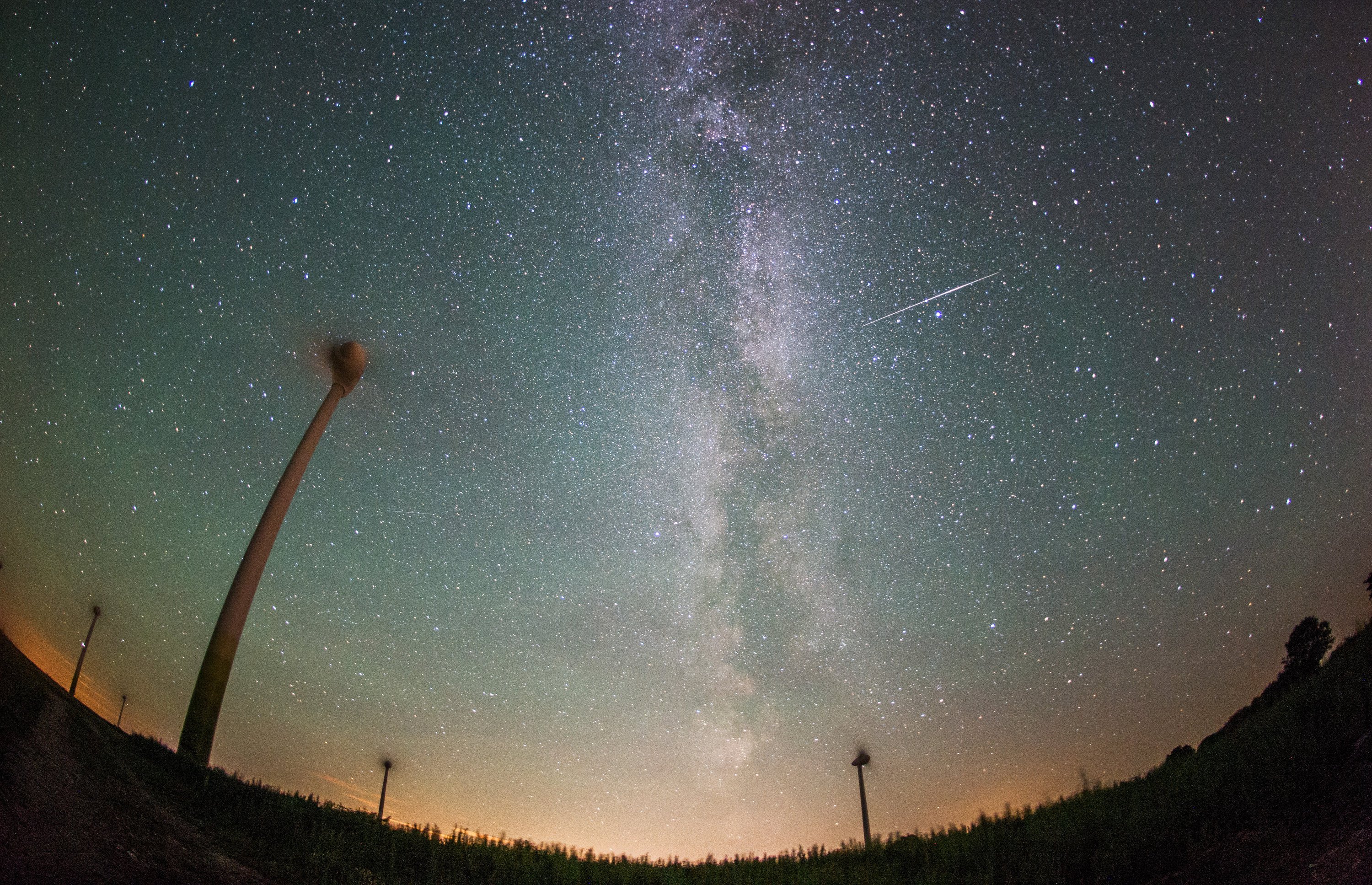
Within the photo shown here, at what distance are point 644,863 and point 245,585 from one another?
18.6 meters

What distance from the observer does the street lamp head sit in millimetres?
27719

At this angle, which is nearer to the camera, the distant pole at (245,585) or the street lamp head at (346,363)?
the distant pole at (245,585)

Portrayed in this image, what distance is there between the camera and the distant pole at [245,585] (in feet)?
58.9

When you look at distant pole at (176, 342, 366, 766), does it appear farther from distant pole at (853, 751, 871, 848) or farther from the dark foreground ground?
distant pole at (853, 751, 871, 848)

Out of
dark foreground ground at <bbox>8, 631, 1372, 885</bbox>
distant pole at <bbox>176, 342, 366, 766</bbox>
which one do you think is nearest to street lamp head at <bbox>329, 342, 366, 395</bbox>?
distant pole at <bbox>176, 342, 366, 766</bbox>

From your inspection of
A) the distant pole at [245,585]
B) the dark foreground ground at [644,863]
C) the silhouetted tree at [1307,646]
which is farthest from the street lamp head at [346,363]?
the silhouetted tree at [1307,646]

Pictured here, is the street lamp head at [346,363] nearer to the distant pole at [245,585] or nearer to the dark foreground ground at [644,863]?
the distant pole at [245,585]

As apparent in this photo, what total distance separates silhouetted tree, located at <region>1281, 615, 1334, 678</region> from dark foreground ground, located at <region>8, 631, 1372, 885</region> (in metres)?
16.3

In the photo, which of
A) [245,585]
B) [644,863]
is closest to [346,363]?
[245,585]

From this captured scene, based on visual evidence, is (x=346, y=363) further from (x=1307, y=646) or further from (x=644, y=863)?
(x=1307, y=646)

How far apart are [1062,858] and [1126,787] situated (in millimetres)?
4834

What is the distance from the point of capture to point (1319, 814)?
225 inches

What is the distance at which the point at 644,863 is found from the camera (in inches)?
433

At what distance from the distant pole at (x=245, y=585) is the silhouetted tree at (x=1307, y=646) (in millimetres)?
36722
